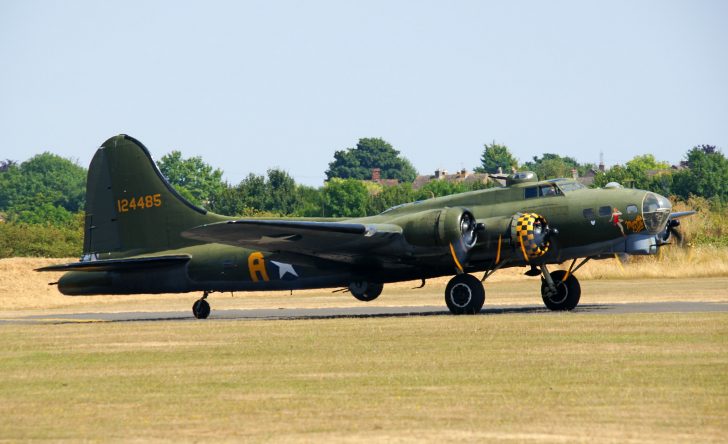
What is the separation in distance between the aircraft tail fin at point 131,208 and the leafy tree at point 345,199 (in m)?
114

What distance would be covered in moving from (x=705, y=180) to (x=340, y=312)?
13226cm

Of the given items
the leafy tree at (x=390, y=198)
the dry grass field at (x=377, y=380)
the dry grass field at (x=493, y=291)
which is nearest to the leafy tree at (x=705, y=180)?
the leafy tree at (x=390, y=198)

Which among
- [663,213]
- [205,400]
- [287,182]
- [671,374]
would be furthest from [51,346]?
[287,182]

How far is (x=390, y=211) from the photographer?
115 feet

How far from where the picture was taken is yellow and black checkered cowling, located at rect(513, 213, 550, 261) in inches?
1235

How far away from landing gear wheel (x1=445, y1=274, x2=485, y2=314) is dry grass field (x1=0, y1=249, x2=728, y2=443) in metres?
1.47

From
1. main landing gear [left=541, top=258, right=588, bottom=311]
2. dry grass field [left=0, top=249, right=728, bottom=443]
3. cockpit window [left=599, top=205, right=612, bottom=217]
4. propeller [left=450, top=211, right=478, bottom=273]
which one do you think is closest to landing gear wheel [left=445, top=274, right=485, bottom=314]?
propeller [left=450, top=211, right=478, bottom=273]

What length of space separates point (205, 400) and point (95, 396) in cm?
185

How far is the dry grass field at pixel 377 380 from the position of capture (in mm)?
13266

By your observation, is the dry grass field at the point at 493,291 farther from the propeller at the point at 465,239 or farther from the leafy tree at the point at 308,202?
the leafy tree at the point at 308,202

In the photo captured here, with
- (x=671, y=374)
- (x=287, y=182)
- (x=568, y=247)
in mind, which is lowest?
(x=671, y=374)

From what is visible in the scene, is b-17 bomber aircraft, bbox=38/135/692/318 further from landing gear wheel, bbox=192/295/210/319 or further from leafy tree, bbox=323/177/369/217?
leafy tree, bbox=323/177/369/217

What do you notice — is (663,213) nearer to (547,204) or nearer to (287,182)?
(547,204)

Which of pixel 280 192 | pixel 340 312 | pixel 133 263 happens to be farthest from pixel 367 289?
pixel 280 192
